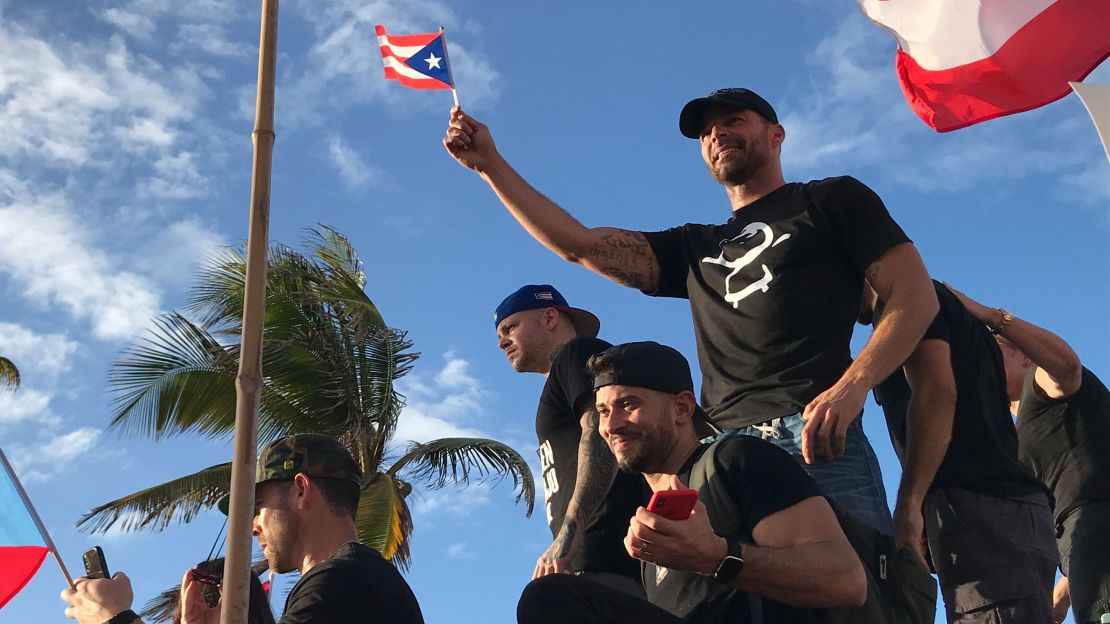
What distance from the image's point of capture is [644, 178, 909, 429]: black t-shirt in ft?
12.9

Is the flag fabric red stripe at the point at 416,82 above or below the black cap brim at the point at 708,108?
above

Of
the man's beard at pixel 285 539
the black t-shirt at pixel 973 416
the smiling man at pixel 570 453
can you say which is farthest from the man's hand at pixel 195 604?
the black t-shirt at pixel 973 416

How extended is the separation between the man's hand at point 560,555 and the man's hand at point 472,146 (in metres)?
1.34

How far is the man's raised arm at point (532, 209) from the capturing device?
4.53 meters

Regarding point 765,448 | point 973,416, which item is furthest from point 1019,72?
point 765,448

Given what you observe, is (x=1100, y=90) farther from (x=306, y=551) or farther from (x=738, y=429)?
(x=306, y=551)

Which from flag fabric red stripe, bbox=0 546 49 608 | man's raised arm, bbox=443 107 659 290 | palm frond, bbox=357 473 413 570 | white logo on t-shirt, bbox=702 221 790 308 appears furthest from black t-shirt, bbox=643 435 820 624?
palm frond, bbox=357 473 413 570

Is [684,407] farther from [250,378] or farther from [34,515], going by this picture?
[34,515]

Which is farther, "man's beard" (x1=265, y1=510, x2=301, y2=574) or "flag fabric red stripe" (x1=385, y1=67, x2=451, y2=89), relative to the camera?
"flag fabric red stripe" (x1=385, y1=67, x2=451, y2=89)

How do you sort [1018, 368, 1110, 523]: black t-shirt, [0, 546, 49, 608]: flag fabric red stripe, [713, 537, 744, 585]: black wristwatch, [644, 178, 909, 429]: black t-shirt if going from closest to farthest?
[713, 537, 744, 585]: black wristwatch → [644, 178, 909, 429]: black t-shirt → [1018, 368, 1110, 523]: black t-shirt → [0, 546, 49, 608]: flag fabric red stripe

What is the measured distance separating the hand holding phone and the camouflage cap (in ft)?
3.24

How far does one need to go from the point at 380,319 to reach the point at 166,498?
3851 millimetres

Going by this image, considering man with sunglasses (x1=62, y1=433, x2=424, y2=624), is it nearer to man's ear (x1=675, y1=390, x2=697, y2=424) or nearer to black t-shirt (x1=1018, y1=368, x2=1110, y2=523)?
man's ear (x1=675, y1=390, x2=697, y2=424)

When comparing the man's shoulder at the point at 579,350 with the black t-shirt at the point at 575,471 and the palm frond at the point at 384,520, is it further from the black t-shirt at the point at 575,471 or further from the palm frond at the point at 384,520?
the palm frond at the point at 384,520
